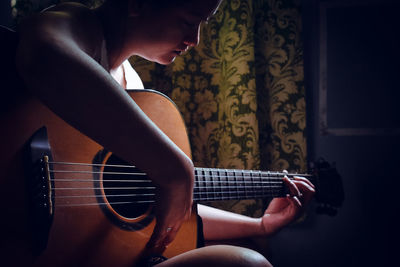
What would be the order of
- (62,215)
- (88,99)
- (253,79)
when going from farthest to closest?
1. (253,79)
2. (62,215)
3. (88,99)

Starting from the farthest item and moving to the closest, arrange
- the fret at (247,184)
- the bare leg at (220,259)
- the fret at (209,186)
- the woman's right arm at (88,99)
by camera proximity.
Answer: the fret at (247,184) < the fret at (209,186) < the bare leg at (220,259) < the woman's right arm at (88,99)

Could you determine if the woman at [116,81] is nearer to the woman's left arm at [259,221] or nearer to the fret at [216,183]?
the fret at [216,183]

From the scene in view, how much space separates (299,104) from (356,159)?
1.66 ft

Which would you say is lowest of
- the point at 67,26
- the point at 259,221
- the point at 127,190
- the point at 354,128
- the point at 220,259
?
the point at 259,221

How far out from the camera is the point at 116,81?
40cm

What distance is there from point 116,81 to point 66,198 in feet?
0.81

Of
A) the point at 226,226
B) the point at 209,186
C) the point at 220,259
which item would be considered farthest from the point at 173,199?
the point at 226,226

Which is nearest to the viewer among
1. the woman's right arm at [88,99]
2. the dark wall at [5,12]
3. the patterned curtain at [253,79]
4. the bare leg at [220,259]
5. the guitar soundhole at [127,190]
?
the woman's right arm at [88,99]

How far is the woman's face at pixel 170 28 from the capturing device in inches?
23.7

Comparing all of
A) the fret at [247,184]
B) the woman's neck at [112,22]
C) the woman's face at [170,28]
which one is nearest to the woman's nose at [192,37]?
the woman's face at [170,28]

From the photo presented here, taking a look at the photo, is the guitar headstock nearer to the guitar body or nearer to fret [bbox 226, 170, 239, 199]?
fret [bbox 226, 170, 239, 199]

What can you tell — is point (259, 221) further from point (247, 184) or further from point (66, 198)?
point (66, 198)

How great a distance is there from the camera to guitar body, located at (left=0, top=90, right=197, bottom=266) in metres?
0.40

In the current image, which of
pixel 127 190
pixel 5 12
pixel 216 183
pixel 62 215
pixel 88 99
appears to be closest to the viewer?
pixel 88 99
